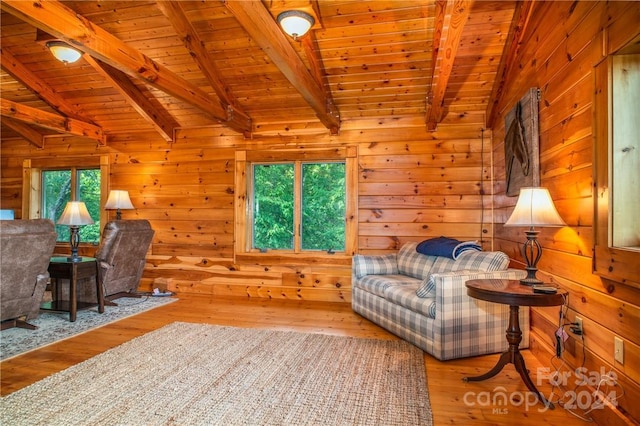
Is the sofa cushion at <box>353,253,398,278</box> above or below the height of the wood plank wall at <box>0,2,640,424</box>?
below

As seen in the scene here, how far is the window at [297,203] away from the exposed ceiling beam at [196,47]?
88cm

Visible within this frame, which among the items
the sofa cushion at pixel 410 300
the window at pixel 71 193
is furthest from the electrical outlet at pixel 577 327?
the window at pixel 71 193

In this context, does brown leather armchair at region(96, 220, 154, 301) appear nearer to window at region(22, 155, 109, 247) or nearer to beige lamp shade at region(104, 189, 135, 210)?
beige lamp shade at region(104, 189, 135, 210)

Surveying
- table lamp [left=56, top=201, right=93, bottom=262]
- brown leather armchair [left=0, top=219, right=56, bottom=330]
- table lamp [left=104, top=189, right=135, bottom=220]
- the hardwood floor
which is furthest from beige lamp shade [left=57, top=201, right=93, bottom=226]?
the hardwood floor

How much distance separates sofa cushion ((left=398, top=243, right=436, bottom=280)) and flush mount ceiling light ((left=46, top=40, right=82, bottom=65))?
3.87 metres

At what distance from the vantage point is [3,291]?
3.04m

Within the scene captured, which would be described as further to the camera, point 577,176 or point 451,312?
A: point 451,312

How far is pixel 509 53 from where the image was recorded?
11.2ft

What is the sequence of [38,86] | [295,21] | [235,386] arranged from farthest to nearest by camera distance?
[38,86] → [295,21] → [235,386]

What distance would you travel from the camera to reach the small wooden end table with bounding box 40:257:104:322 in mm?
3637

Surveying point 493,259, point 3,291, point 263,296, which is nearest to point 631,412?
point 493,259

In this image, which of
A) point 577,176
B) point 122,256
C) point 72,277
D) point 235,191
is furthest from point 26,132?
point 577,176

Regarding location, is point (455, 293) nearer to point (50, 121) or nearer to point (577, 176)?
point (577, 176)

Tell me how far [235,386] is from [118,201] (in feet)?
12.5
